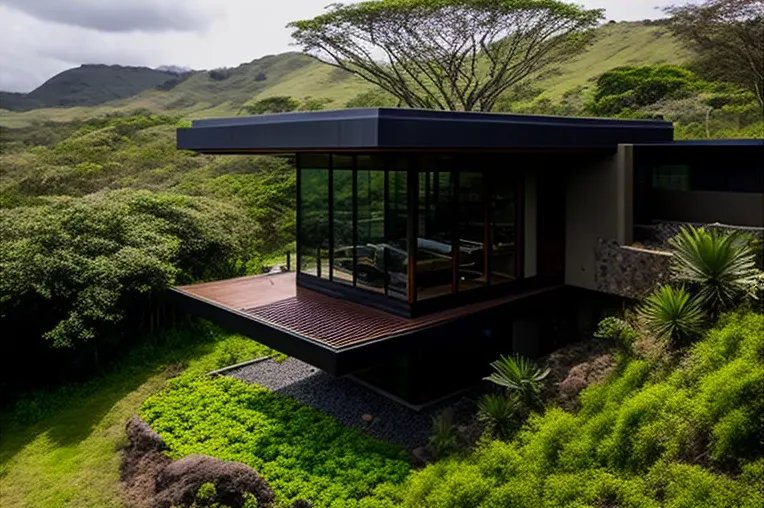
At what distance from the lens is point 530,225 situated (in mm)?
11125

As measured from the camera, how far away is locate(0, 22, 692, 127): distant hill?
158 ft

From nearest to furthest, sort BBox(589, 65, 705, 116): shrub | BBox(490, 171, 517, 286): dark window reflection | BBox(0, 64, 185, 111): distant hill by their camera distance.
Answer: BBox(490, 171, 517, 286): dark window reflection, BBox(589, 65, 705, 116): shrub, BBox(0, 64, 185, 111): distant hill

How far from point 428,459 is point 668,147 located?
799 centimetres

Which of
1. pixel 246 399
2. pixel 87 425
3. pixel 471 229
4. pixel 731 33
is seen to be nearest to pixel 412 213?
pixel 471 229

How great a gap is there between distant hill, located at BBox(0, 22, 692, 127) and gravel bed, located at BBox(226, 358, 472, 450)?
2780 centimetres

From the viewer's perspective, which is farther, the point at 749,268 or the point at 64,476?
the point at 64,476

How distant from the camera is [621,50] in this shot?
53.8m

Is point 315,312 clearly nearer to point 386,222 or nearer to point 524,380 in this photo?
point 386,222

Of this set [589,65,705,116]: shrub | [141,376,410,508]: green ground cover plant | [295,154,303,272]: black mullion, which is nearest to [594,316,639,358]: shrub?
[141,376,410,508]: green ground cover plant

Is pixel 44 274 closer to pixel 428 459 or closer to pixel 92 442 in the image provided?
Result: pixel 92 442

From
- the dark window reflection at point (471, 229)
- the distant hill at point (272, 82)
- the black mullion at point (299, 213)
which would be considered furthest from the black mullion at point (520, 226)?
the distant hill at point (272, 82)

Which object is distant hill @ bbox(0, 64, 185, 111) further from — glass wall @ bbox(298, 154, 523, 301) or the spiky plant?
the spiky plant

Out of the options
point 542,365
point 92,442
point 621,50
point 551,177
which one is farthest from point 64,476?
point 621,50

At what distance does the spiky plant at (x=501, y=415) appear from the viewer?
777 centimetres
